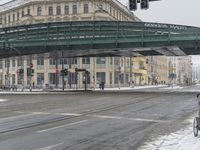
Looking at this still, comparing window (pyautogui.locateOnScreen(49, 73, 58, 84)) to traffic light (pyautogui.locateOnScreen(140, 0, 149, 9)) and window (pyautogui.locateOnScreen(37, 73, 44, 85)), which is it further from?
traffic light (pyautogui.locateOnScreen(140, 0, 149, 9))

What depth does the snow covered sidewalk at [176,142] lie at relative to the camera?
11.3m

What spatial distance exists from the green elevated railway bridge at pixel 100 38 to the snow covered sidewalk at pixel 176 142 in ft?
136

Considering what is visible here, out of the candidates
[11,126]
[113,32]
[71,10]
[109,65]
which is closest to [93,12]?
[71,10]

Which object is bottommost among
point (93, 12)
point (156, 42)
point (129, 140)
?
point (129, 140)

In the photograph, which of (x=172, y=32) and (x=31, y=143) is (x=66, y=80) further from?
(x=31, y=143)

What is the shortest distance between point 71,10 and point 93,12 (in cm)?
565

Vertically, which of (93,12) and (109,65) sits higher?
(93,12)

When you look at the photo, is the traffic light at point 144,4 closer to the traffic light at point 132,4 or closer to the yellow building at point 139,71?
the traffic light at point 132,4

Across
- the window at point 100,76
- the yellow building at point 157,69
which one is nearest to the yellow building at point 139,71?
the yellow building at point 157,69

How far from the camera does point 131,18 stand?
132 m

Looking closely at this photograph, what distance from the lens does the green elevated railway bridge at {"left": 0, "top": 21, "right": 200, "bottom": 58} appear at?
2176 inches

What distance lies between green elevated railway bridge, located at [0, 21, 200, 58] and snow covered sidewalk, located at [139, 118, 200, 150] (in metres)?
41.4

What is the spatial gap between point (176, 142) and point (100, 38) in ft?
153

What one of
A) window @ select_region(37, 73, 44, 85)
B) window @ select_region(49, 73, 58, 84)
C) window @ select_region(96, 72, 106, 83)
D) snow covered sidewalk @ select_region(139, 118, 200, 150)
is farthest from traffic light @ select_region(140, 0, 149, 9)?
window @ select_region(37, 73, 44, 85)
